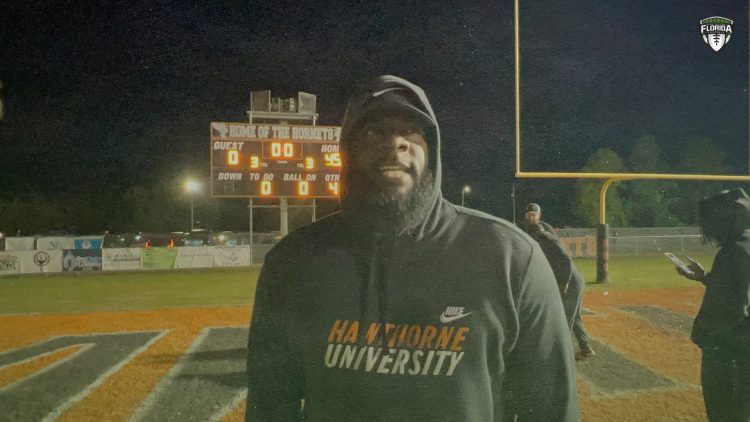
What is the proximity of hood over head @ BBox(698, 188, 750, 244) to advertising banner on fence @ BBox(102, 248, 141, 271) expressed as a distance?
22065 millimetres

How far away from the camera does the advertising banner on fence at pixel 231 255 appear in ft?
71.2

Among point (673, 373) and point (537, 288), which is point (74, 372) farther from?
point (673, 373)

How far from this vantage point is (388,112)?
4.80 ft

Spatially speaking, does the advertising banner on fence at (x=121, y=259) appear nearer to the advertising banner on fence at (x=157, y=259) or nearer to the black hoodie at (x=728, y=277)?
the advertising banner on fence at (x=157, y=259)

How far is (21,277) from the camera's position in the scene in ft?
62.0

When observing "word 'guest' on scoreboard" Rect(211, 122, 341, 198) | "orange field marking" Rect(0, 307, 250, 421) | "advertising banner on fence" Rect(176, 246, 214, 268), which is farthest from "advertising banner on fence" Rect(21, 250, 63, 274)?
"orange field marking" Rect(0, 307, 250, 421)

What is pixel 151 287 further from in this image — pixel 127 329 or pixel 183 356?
pixel 183 356

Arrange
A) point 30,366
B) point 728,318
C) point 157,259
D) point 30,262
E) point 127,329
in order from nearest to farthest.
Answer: point 728,318 → point 30,366 → point 127,329 → point 30,262 → point 157,259

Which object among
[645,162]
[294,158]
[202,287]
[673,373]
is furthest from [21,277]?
[645,162]

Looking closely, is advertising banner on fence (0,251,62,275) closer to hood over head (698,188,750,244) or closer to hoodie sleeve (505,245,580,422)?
hood over head (698,188,750,244)

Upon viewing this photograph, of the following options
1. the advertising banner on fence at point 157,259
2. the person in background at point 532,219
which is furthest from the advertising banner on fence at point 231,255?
the person in background at point 532,219

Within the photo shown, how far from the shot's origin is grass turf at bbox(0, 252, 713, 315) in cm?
1212

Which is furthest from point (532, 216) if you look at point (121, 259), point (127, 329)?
point (121, 259)

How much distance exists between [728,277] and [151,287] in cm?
1605
